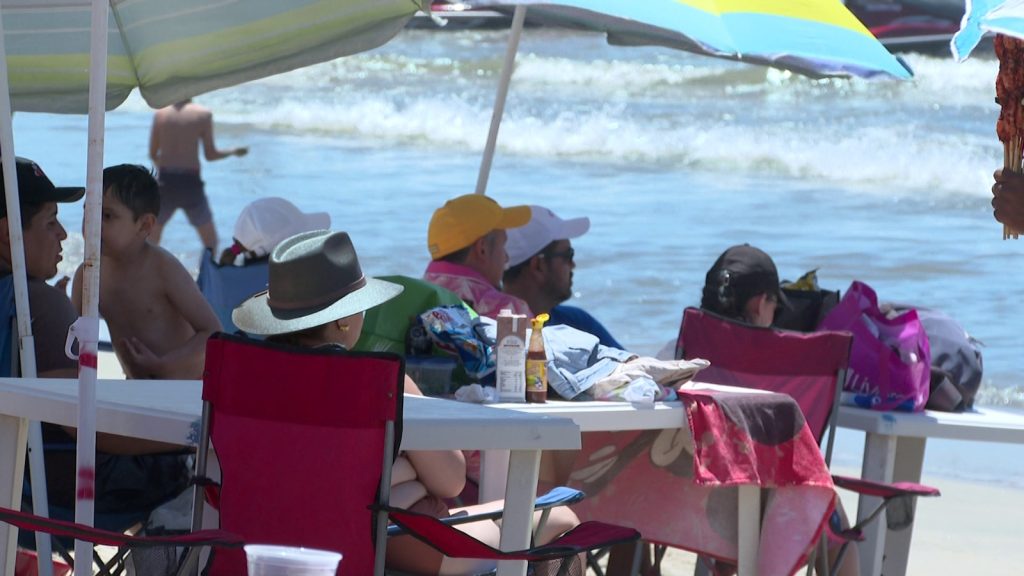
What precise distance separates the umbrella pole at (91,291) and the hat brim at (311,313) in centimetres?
41

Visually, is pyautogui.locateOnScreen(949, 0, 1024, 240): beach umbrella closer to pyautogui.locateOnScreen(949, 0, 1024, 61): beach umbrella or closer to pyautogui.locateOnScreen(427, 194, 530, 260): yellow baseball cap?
pyautogui.locateOnScreen(949, 0, 1024, 61): beach umbrella

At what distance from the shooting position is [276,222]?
502 cm

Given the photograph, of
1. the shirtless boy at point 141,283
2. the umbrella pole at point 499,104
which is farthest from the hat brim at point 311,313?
the umbrella pole at point 499,104

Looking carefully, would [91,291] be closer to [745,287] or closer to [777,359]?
→ [777,359]

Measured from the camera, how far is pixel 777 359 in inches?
155

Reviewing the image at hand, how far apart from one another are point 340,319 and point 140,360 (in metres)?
1.39

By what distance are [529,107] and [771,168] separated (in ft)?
16.5

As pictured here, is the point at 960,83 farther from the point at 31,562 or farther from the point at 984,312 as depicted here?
the point at 31,562

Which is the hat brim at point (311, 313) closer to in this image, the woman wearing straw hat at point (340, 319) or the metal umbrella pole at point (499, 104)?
the woman wearing straw hat at point (340, 319)

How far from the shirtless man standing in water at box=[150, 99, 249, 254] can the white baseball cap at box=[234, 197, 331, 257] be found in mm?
4980

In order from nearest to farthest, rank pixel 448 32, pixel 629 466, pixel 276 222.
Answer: pixel 629 466 → pixel 276 222 → pixel 448 32

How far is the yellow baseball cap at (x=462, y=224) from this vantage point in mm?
4613

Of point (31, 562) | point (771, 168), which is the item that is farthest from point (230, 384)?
point (771, 168)

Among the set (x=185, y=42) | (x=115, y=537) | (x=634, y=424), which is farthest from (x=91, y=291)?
(x=185, y=42)
